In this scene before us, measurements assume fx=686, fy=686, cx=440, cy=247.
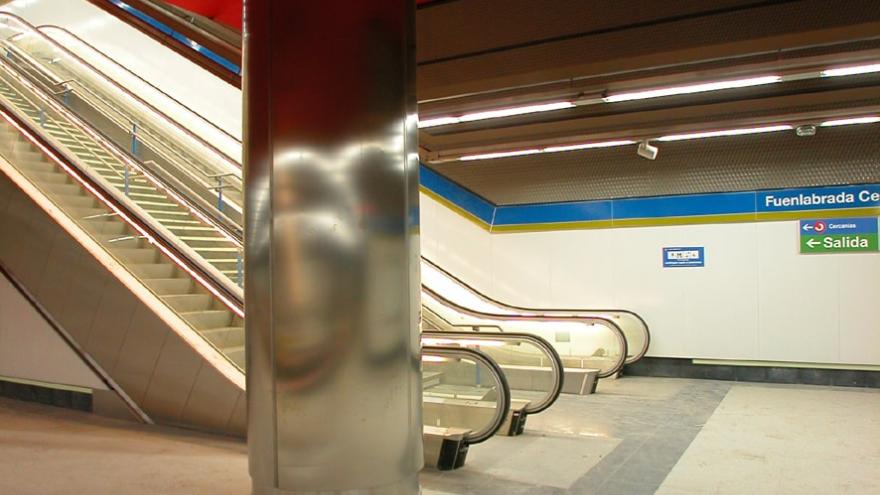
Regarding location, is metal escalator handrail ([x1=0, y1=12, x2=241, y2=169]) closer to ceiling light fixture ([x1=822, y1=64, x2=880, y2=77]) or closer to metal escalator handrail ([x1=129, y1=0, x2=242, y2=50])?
metal escalator handrail ([x1=129, y1=0, x2=242, y2=50])

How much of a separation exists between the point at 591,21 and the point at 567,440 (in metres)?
3.07

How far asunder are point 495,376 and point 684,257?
4.85 meters

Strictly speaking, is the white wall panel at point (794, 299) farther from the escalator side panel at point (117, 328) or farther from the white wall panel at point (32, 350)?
the white wall panel at point (32, 350)

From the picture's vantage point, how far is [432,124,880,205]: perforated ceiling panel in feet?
23.7

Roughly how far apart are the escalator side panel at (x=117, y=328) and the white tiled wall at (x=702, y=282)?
526 centimetres

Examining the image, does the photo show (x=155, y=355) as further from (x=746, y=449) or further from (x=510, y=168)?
(x=510, y=168)

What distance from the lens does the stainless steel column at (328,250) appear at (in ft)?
9.19

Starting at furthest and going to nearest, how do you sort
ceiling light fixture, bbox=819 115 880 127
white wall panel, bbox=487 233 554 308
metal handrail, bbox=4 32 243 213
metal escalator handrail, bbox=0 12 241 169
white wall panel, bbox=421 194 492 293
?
white wall panel, bbox=421 194 492 293
white wall panel, bbox=487 233 554 308
metal escalator handrail, bbox=0 12 241 169
metal handrail, bbox=4 32 243 213
ceiling light fixture, bbox=819 115 880 127

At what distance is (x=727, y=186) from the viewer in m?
8.35

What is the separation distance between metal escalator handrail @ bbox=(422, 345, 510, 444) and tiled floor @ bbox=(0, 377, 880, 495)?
185mm

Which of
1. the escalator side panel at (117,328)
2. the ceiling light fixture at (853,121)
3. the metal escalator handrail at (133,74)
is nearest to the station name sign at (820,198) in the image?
the ceiling light fixture at (853,121)

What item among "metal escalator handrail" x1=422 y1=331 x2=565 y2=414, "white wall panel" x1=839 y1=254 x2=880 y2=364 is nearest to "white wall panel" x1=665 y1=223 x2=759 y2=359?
"white wall panel" x1=839 y1=254 x2=880 y2=364

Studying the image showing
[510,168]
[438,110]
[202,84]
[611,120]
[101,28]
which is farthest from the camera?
[101,28]

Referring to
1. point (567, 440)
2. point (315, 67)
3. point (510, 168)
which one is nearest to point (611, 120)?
point (510, 168)
